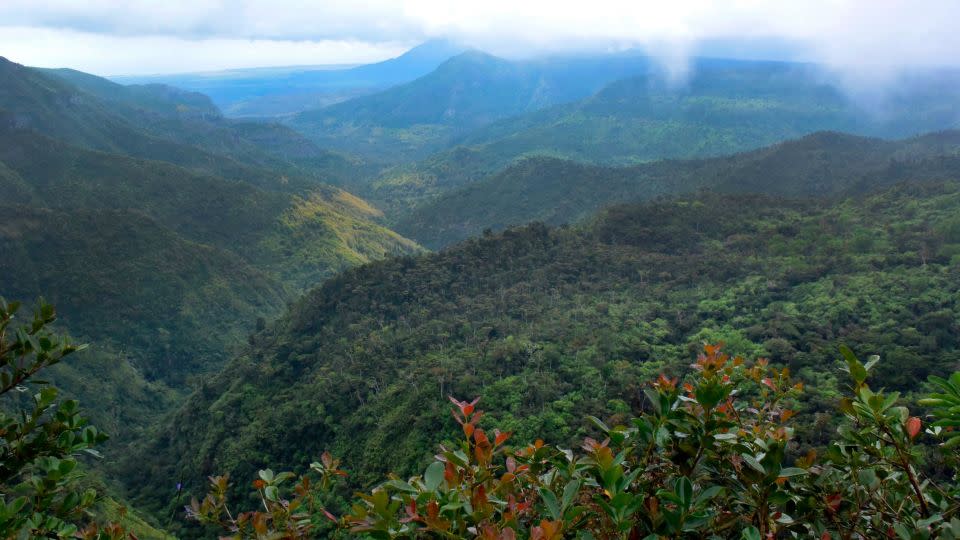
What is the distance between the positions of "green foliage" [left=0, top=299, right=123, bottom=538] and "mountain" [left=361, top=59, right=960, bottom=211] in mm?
131511

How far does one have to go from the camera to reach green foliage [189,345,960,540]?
2170 millimetres

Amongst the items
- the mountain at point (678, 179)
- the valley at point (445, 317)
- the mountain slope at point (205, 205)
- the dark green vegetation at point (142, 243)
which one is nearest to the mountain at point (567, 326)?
the valley at point (445, 317)

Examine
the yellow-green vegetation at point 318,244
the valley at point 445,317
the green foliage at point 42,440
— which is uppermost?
the green foliage at point 42,440

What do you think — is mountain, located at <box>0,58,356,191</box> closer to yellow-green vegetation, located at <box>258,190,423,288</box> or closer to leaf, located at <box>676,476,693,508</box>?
yellow-green vegetation, located at <box>258,190,423,288</box>

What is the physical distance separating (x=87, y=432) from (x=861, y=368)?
161 inches

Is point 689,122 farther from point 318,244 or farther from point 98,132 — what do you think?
point 98,132

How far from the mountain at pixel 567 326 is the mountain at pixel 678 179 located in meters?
30.2

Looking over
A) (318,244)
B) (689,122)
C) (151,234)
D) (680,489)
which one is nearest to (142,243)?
(151,234)

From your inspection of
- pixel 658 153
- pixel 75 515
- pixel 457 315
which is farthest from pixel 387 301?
pixel 658 153

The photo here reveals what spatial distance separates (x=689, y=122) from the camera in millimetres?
166875

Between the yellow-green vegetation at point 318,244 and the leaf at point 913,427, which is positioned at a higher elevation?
the leaf at point 913,427

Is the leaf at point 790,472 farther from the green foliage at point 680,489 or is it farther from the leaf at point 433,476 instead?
the leaf at point 433,476

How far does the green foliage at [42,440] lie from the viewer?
9.71 feet

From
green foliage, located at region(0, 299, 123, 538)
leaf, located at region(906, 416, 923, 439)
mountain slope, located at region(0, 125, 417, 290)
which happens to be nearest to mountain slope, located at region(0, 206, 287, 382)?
mountain slope, located at region(0, 125, 417, 290)
